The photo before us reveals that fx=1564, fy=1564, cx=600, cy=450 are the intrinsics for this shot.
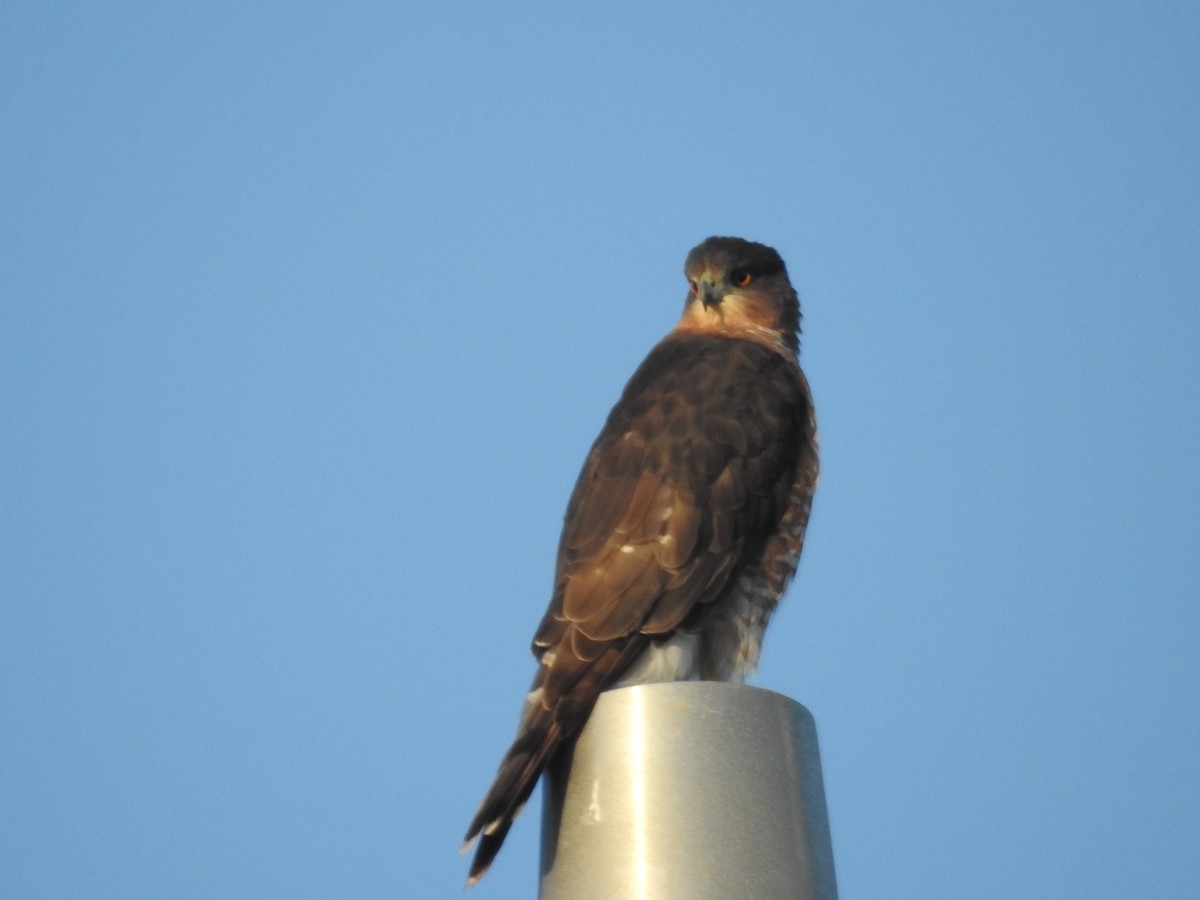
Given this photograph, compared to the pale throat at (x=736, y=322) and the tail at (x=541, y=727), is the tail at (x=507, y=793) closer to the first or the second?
the tail at (x=541, y=727)

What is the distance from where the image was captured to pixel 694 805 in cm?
363

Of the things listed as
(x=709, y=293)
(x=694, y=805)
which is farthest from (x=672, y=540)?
(x=709, y=293)

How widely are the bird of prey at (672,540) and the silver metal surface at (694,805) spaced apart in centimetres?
37

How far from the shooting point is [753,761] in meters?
3.73

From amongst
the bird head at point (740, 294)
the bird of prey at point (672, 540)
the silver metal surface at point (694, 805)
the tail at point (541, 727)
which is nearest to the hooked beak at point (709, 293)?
the bird head at point (740, 294)

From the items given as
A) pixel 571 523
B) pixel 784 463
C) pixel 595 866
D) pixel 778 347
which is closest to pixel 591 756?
pixel 595 866

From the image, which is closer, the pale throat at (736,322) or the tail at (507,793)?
the tail at (507,793)

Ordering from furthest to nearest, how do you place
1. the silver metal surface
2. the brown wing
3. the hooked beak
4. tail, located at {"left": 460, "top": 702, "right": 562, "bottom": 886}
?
1. the hooked beak
2. the brown wing
3. tail, located at {"left": 460, "top": 702, "right": 562, "bottom": 886}
4. the silver metal surface

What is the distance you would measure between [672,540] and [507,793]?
4.03ft

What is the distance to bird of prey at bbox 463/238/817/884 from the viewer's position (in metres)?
4.42

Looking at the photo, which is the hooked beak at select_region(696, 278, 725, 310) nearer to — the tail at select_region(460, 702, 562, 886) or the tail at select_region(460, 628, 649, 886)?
the tail at select_region(460, 628, 649, 886)

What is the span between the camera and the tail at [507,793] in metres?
4.12

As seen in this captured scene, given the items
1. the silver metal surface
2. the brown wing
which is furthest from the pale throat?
the silver metal surface

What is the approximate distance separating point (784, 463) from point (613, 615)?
3.65 feet
